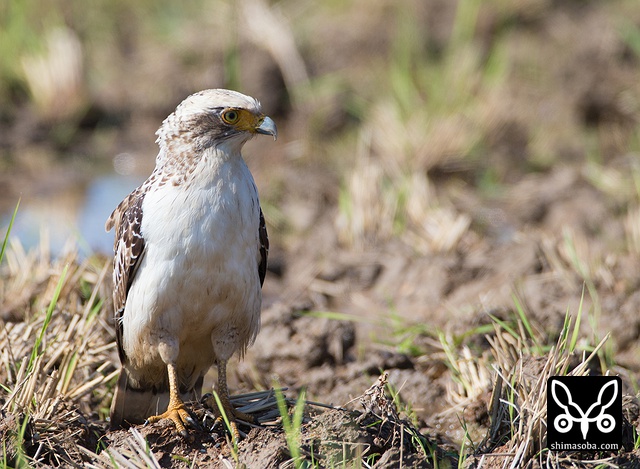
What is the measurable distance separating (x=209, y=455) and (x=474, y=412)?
1.56 m

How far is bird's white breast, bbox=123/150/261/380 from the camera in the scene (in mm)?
4289

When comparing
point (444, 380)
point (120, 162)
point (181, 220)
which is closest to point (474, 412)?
point (444, 380)

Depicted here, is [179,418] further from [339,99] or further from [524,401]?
[339,99]

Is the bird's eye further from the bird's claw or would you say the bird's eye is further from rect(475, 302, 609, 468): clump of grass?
rect(475, 302, 609, 468): clump of grass

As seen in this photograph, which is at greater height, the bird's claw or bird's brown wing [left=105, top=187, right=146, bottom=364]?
bird's brown wing [left=105, top=187, right=146, bottom=364]

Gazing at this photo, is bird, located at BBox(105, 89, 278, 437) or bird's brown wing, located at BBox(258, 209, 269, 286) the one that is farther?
bird's brown wing, located at BBox(258, 209, 269, 286)

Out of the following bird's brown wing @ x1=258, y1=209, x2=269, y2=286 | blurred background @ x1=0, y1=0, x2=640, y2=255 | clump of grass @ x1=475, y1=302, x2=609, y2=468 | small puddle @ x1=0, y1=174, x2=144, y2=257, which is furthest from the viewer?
blurred background @ x1=0, y1=0, x2=640, y2=255

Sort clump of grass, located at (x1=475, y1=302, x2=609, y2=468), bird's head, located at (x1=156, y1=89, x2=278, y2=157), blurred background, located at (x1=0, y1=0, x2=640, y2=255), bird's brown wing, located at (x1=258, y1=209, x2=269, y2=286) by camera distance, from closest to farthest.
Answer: clump of grass, located at (x1=475, y1=302, x2=609, y2=468)
bird's head, located at (x1=156, y1=89, x2=278, y2=157)
bird's brown wing, located at (x1=258, y1=209, x2=269, y2=286)
blurred background, located at (x1=0, y1=0, x2=640, y2=255)

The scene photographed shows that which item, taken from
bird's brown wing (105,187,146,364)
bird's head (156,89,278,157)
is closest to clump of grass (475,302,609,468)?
bird's head (156,89,278,157)

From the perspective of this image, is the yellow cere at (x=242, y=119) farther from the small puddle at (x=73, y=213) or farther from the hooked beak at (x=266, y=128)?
the small puddle at (x=73, y=213)

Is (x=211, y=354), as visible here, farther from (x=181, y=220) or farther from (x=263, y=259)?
(x=181, y=220)

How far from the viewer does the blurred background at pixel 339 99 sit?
337 inches

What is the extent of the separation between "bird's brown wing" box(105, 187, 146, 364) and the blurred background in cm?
304

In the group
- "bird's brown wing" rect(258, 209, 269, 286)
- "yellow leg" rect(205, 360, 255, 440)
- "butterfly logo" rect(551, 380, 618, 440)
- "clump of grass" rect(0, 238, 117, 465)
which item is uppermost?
"bird's brown wing" rect(258, 209, 269, 286)
